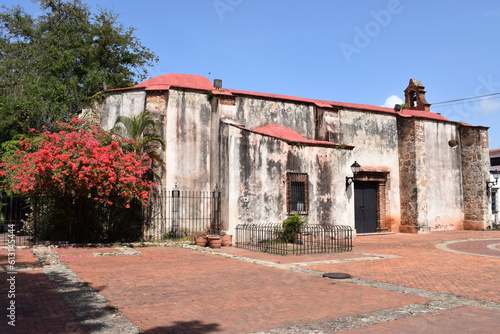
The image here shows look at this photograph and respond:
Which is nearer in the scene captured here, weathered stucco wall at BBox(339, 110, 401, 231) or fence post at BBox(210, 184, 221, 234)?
fence post at BBox(210, 184, 221, 234)

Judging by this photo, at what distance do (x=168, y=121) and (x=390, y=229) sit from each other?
505 inches

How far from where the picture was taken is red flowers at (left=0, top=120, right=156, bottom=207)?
12797 millimetres

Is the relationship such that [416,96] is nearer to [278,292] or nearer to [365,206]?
[365,206]

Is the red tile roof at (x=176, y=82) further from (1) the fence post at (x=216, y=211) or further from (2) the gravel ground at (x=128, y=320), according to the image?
(2) the gravel ground at (x=128, y=320)

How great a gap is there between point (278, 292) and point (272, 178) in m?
8.62

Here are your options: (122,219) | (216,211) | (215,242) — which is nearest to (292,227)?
(215,242)

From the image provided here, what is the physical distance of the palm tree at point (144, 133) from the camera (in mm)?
15867

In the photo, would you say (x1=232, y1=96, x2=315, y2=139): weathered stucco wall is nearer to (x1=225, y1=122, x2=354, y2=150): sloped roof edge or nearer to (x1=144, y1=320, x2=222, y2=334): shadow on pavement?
(x1=225, y1=122, x2=354, y2=150): sloped roof edge

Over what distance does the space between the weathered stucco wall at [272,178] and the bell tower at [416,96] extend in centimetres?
1202

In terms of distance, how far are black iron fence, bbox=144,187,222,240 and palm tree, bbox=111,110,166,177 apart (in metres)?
1.60

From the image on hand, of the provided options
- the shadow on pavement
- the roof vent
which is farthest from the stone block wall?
the shadow on pavement

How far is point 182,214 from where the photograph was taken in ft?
55.1

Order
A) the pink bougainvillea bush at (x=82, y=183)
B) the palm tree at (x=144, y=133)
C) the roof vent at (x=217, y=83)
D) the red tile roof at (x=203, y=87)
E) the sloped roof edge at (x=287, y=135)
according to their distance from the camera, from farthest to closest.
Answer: the roof vent at (x=217, y=83) < the red tile roof at (x=203, y=87) < the sloped roof edge at (x=287, y=135) < the palm tree at (x=144, y=133) < the pink bougainvillea bush at (x=82, y=183)

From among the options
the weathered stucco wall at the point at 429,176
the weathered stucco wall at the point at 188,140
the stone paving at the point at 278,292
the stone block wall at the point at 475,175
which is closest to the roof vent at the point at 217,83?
the weathered stucco wall at the point at 188,140
